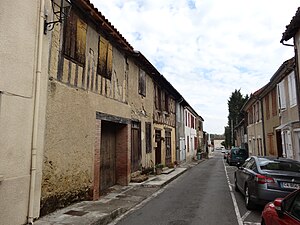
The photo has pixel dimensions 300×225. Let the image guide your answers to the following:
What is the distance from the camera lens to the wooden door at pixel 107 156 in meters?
10.4

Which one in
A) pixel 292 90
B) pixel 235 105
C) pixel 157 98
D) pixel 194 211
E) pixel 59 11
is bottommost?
pixel 194 211

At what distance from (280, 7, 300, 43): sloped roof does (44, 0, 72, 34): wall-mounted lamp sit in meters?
7.05

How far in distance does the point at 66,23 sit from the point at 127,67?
4810 mm

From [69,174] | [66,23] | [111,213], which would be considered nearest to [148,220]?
[111,213]

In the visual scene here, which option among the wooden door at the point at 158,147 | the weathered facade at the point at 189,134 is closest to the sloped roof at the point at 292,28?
the wooden door at the point at 158,147

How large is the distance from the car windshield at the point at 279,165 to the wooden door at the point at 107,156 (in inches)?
219

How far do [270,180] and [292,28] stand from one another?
6.15 meters

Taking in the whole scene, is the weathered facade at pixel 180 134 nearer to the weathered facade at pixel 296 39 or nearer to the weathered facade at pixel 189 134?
the weathered facade at pixel 189 134

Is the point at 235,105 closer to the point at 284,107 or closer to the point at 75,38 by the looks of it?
the point at 284,107

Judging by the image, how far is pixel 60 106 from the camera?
6.99m

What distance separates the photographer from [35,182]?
19.5 feet

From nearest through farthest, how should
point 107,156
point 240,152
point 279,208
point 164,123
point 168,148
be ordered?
point 279,208, point 107,156, point 164,123, point 168,148, point 240,152

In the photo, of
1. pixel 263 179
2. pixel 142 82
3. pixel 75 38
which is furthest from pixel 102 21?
pixel 263 179

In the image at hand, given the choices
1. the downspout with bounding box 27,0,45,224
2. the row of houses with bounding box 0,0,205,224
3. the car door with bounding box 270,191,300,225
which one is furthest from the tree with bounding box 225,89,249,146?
the car door with bounding box 270,191,300,225
